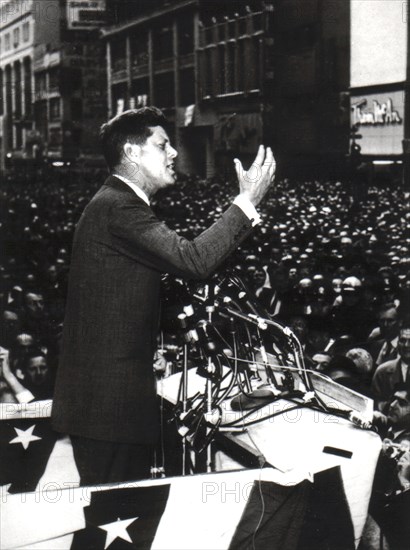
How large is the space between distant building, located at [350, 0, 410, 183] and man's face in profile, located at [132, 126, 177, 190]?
2771 millimetres

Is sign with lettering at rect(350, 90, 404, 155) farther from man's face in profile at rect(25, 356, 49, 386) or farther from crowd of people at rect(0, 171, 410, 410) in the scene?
man's face in profile at rect(25, 356, 49, 386)

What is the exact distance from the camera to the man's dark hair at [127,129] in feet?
5.45

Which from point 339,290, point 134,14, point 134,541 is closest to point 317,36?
point 134,14

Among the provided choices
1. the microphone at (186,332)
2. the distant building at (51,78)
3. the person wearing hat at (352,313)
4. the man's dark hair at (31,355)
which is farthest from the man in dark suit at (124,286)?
the person wearing hat at (352,313)

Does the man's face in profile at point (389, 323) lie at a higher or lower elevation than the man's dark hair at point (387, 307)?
lower

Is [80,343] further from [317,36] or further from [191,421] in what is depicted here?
[317,36]

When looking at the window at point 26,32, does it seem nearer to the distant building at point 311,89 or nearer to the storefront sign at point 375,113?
the distant building at point 311,89

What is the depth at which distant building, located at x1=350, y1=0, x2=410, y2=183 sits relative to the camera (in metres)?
4.14

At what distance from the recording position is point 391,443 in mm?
3363

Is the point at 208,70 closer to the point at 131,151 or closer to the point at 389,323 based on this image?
the point at 389,323

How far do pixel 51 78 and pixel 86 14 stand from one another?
1.74 feet

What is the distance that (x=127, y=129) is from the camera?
166 centimetres

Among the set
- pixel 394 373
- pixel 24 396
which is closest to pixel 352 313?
pixel 394 373

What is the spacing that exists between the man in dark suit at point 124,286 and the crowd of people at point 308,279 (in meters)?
2.53
